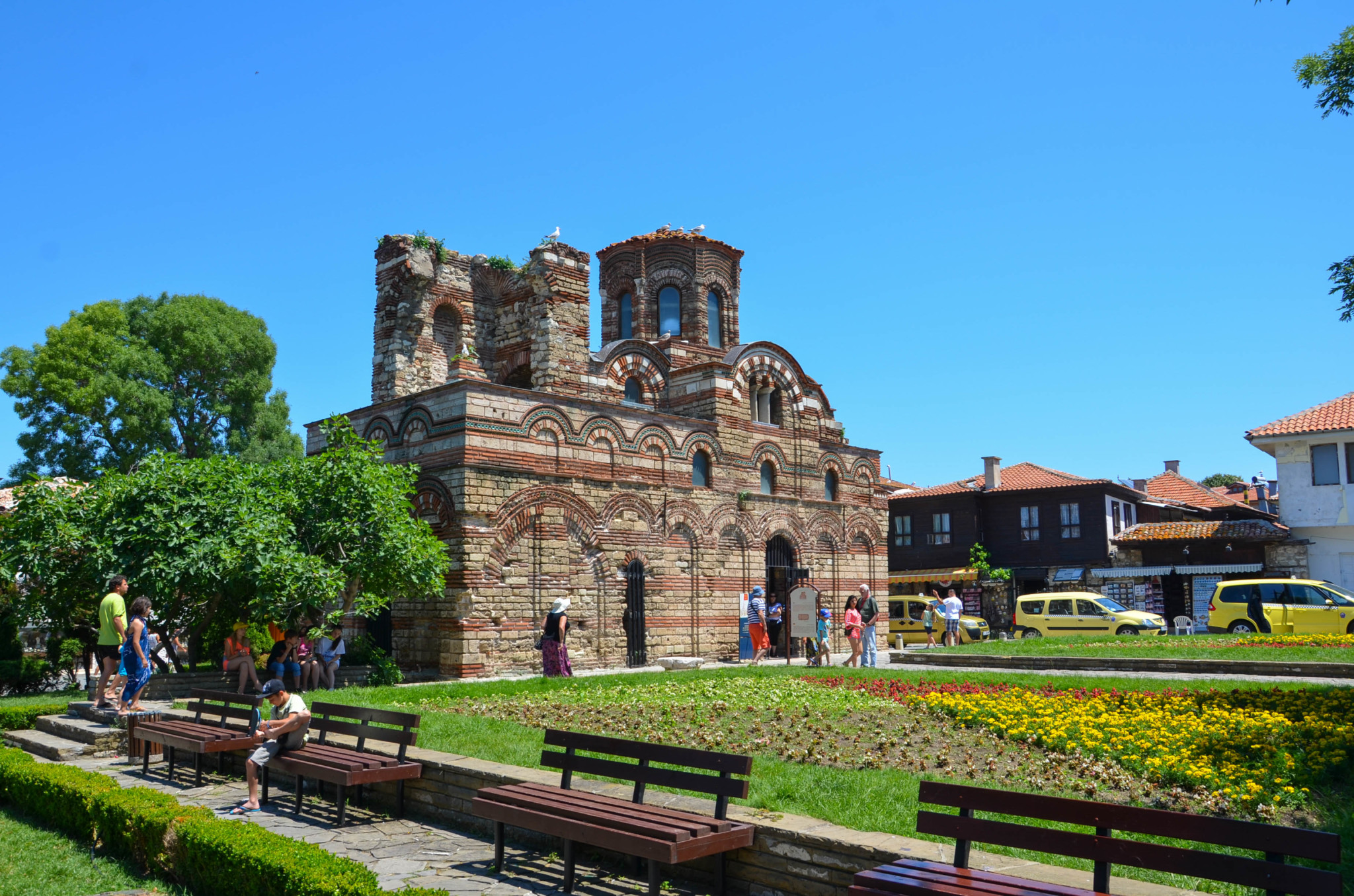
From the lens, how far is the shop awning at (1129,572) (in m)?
32.5

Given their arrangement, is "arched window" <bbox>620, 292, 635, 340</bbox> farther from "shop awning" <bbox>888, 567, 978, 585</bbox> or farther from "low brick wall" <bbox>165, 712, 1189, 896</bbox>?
"low brick wall" <bbox>165, 712, 1189, 896</bbox>

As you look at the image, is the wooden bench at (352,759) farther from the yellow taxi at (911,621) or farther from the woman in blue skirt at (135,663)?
the yellow taxi at (911,621)

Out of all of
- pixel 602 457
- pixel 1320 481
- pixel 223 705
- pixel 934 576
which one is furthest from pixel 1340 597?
pixel 223 705

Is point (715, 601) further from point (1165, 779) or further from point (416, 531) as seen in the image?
point (1165, 779)

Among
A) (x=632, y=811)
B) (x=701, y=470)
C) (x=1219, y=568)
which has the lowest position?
(x=632, y=811)

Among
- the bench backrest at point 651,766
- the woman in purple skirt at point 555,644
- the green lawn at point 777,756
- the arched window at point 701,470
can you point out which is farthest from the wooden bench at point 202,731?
the arched window at point 701,470

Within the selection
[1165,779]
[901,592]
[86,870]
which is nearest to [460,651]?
[86,870]

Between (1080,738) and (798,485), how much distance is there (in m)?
14.4

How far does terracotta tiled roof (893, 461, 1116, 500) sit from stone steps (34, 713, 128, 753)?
31055 millimetres

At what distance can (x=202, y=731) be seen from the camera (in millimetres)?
8625

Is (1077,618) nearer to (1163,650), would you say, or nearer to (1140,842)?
(1163,650)

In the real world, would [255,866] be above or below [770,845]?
below

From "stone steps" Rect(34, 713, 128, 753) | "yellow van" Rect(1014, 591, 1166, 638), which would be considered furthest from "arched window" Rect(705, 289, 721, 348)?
"stone steps" Rect(34, 713, 128, 753)

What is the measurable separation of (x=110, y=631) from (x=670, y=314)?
1718 centimetres
